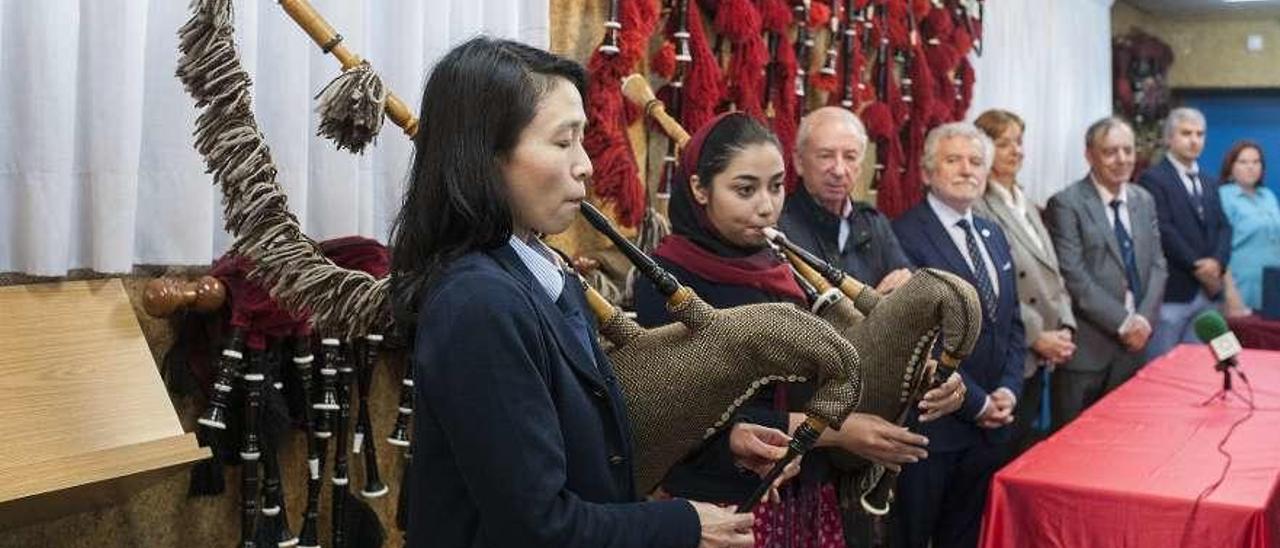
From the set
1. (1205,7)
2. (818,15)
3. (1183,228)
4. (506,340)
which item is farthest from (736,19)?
(1205,7)

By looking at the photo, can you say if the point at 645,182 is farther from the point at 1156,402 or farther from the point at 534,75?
the point at 534,75

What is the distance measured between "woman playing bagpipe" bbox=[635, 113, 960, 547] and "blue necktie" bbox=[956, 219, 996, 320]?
1.06m

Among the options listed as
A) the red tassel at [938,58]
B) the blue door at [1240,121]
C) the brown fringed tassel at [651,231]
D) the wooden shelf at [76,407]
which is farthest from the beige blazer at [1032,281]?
the blue door at [1240,121]

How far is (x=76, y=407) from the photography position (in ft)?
5.77

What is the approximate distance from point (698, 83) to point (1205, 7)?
6.66 metres

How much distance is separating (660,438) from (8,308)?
0.91m

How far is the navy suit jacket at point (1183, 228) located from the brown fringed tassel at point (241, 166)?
4411 millimetres

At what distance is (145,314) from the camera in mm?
2092

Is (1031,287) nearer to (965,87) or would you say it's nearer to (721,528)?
(965,87)

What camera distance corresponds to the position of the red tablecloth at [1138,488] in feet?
6.81

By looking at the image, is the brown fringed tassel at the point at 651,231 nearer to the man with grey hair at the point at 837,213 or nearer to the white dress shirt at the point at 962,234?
the man with grey hair at the point at 837,213

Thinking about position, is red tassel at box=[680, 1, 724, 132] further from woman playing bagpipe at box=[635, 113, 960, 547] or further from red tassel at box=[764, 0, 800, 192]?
woman playing bagpipe at box=[635, 113, 960, 547]

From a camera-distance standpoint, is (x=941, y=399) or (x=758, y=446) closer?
(x=758, y=446)

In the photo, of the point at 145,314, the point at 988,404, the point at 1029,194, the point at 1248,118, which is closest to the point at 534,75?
the point at 145,314
